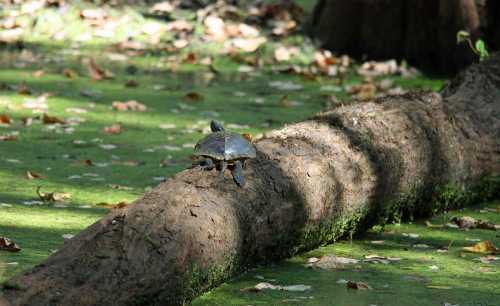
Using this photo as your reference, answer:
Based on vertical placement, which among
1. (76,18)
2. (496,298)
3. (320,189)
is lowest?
(496,298)

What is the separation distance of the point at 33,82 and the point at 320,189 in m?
4.74

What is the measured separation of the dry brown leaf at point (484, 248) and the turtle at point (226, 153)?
121 cm

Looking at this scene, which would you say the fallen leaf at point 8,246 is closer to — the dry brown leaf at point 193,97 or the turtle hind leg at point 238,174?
the turtle hind leg at point 238,174

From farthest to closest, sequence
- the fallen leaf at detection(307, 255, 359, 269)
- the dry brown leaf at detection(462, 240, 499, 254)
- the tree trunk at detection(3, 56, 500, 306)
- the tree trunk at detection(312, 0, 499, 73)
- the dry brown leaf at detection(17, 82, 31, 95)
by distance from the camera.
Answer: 1. the tree trunk at detection(312, 0, 499, 73)
2. the dry brown leaf at detection(17, 82, 31, 95)
3. the dry brown leaf at detection(462, 240, 499, 254)
4. the fallen leaf at detection(307, 255, 359, 269)
5. the tree trunk at detection(3, 56, 500, 306)

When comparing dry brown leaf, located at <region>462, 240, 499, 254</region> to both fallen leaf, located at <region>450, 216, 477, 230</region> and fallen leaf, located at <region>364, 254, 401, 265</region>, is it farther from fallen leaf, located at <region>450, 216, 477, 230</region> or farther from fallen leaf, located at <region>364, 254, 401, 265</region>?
fallen leaf, located at <region>450, 216, 477, 230</region>

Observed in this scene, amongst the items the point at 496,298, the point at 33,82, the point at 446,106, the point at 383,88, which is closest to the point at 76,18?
the point at 33,82

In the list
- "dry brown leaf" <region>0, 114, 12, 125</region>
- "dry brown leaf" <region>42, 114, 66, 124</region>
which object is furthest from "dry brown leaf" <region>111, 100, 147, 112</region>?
"dry brown leaf" <region>0, 114, 12, 125</region>

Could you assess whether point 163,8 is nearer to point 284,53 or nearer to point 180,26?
point 180,26

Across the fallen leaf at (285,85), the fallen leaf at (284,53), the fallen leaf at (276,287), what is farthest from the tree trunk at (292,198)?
the fallen leaf at (284,53)

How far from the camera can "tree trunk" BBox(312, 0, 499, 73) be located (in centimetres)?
981

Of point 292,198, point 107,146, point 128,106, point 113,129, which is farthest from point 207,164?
point 128,106

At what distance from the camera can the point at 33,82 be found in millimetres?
9398

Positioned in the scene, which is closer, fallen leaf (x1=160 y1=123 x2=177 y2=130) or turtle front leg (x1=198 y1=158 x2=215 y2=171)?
turtle front leg (x1=198 y1=158 x2=215 y2=171)

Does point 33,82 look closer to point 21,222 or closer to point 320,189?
point 21,222
